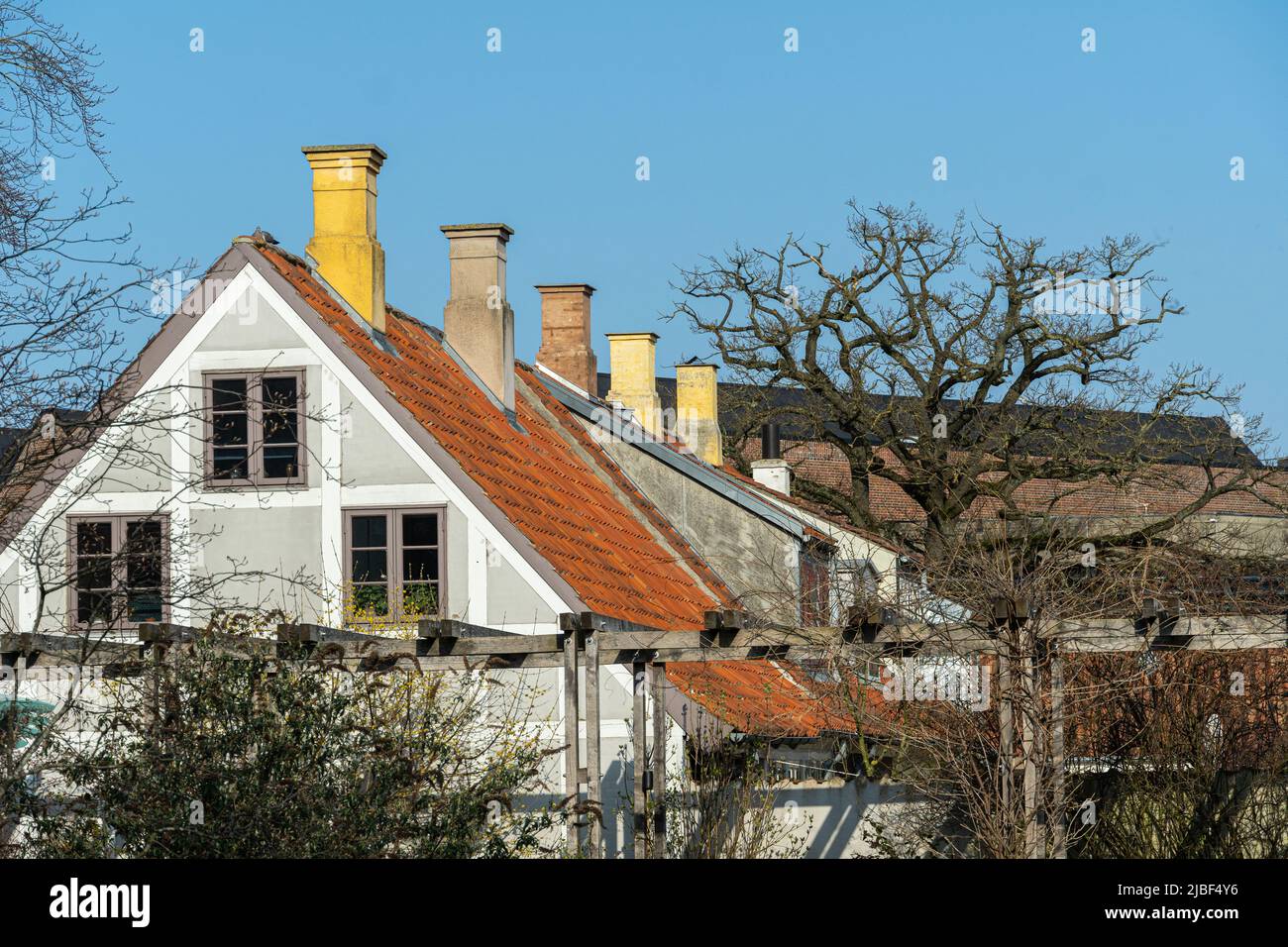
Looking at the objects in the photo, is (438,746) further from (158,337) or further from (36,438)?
(158,337)

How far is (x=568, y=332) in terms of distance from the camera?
97.5 feet

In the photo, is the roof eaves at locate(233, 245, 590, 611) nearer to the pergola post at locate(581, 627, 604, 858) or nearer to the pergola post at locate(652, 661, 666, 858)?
the pergola post at locate(652, 661, 666, 858)

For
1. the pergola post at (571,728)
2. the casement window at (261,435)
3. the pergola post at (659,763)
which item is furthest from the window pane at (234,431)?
the pergola post at (571,728)

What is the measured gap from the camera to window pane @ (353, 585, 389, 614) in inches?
736

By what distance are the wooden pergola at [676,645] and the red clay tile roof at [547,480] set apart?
426cm

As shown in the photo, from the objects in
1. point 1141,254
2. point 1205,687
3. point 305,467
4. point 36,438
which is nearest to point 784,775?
point 1205,687

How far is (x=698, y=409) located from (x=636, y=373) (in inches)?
62.2

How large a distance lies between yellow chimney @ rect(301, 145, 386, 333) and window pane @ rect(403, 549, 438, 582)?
11.9ft

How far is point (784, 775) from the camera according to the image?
736 inches

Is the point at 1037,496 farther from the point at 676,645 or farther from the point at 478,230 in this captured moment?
the point at 676,645

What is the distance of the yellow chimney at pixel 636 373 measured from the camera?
29797mm

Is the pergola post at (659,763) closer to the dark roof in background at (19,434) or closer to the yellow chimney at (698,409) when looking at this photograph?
the dark roof in background at (19,434)

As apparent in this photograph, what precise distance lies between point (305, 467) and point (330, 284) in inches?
123

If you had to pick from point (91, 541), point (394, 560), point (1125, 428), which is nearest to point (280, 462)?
point (394, 560)
